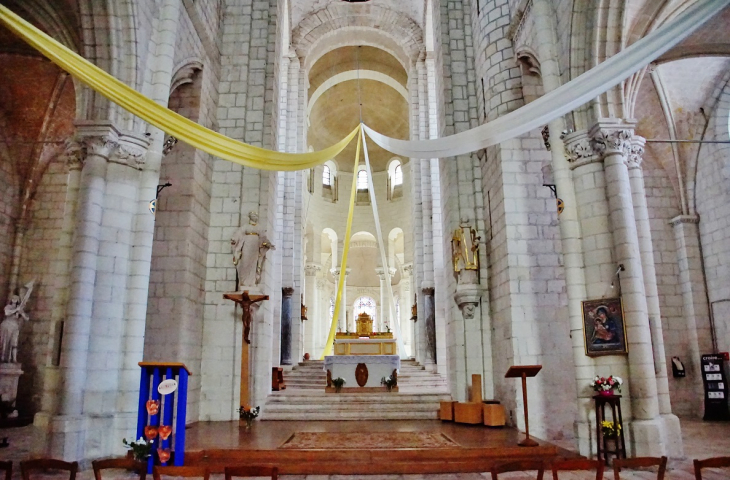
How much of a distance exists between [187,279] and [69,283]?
2.79 metres

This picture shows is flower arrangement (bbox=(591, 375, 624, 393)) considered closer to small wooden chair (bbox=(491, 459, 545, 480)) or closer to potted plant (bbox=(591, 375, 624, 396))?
potted plant (bbox=(591, 375, 624, 396))

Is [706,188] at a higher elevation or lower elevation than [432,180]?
lower

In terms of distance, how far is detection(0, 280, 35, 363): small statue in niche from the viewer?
446 inches

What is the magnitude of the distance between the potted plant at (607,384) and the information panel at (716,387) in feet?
20.0

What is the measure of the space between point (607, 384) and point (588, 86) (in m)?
3.59

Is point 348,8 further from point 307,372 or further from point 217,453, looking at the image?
point 217,453

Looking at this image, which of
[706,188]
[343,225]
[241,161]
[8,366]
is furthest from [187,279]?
[343,225]

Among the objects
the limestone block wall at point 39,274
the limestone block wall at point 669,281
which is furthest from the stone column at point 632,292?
the limestone block wall at point 39,274

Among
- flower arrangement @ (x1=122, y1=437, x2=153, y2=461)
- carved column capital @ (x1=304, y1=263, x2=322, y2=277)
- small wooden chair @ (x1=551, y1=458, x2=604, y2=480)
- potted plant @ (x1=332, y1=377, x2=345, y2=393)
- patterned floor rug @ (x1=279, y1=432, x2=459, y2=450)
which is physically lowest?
patterned floor rug @ (x1=279, y1=432, x2=459, y2=450)

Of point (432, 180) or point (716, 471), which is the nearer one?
point (716, 471)

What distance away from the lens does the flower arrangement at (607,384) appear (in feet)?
21.6

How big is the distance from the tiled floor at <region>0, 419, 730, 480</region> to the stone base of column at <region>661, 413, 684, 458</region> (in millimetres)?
99

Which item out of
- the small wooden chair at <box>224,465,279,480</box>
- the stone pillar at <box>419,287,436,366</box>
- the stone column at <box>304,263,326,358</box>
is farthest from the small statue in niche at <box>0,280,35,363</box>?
the stone column at <box>304,263,326,358</box>

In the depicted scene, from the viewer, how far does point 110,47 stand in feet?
25.8
